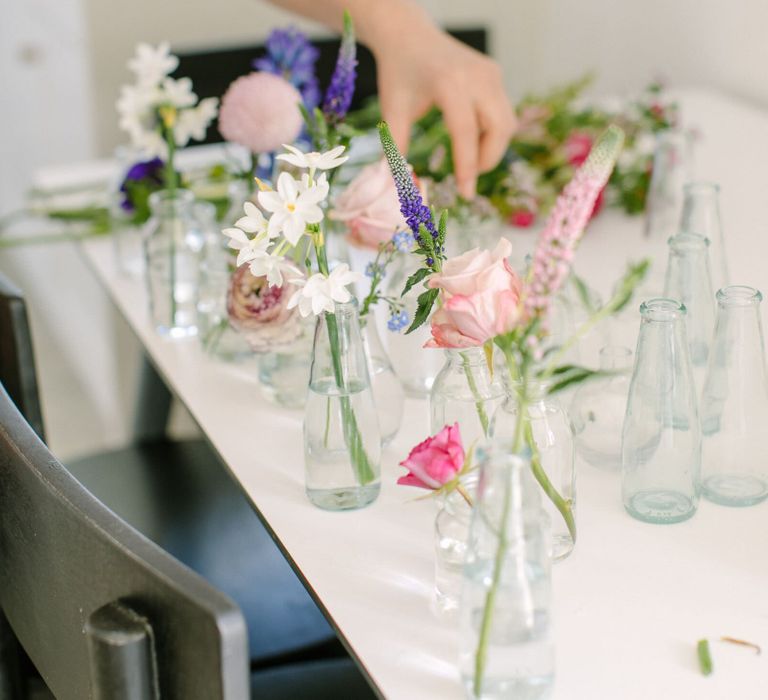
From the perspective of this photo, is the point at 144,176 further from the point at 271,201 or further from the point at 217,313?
the point at 271,201

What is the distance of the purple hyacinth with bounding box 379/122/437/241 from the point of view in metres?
0.85

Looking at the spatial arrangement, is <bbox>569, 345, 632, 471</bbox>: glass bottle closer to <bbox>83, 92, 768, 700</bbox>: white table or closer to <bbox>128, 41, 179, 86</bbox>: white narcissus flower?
<bbox>83, 92, 768, 700</bbox>: white table

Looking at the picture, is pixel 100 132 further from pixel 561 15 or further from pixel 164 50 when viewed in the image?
pixel 164 50

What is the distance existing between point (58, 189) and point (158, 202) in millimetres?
527

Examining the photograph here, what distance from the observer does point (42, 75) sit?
8.79ft

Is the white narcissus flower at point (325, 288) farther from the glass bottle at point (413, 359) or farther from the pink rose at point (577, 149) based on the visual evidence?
the pink rose at point (577, 149)

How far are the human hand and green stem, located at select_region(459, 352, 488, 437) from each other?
61cm

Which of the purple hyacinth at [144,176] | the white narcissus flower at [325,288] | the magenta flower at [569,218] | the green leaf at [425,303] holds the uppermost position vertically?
the magenta flower at [569,218]

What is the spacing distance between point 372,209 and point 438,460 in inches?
16.2

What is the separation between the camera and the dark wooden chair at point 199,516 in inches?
49.8

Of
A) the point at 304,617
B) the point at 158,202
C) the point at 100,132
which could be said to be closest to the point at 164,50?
the point at 158,202

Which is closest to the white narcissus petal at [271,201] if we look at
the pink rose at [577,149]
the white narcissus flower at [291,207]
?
the white narcissus flower at [291,207]

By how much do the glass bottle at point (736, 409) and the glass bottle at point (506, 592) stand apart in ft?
1.06

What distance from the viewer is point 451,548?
2.92 feet
